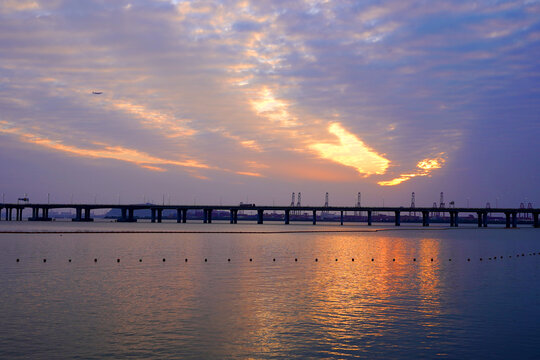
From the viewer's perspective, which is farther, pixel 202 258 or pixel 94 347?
pixel 202 258

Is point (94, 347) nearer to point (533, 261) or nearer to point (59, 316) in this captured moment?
point (59, 316)

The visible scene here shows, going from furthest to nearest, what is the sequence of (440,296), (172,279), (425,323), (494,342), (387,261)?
(387,261) → (172,279) → (440,296) → (425,323) → (494,342)

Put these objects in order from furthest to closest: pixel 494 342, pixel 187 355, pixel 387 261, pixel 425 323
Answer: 1. pixel 387 261
2. pixel 425 323
3. pixel 494 342
4. pixel 187 355

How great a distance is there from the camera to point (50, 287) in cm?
4638

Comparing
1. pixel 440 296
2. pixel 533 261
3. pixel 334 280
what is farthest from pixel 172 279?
pixel 533 261

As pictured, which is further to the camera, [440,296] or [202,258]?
[202,258]

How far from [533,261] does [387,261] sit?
75.9 ft

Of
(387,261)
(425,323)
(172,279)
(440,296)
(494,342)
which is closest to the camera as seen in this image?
(494,342)

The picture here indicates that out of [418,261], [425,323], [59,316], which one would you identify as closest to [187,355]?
[59,316]

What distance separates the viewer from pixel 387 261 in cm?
7938

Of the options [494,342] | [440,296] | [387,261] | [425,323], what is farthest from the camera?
[387,261]

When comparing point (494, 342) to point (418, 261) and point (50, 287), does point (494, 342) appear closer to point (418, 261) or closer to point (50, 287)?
point (50, 287)

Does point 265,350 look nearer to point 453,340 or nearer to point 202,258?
point 453,340

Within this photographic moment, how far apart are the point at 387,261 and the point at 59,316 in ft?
183
